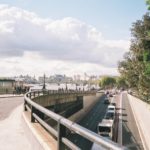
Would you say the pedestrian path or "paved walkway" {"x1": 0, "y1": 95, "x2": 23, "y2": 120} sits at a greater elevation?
the pedestrian path

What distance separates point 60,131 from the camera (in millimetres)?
5988

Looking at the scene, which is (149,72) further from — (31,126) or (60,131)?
(60,131)

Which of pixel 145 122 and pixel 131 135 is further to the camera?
pixel 131 135

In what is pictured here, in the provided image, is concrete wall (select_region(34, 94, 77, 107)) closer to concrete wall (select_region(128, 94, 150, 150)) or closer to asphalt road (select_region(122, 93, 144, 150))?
asphalt road (select_region(122, 93, 144, 150))

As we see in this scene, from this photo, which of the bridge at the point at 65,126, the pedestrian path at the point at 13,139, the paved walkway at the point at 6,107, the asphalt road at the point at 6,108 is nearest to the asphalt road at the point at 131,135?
the bridge at the point at 65,126

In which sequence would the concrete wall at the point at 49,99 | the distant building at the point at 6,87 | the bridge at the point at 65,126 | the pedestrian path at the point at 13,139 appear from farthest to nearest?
the distant building at the point at 6,87, the concrete wall at the point at 49,99, the pedestrian path at the point at 13,139, the bridge at the point at 65,126

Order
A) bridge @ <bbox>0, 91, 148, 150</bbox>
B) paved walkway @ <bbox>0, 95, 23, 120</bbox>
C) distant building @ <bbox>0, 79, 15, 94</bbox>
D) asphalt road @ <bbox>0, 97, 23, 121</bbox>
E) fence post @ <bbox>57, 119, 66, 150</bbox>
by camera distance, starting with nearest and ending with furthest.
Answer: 1. bridge @ <bbox>0, 91, 148, 150</bbox>
2. fence post @ <bbox>57, 119, 66, 150</bbox>
3. asphalt road @ <bbox>0, 97, 23, 121</bbox>
4. paved walkway @ <bbox>0, 95, 23, 120</bbox>
5. distant building @ <bbox>0, 79, 15, 94</bbox>

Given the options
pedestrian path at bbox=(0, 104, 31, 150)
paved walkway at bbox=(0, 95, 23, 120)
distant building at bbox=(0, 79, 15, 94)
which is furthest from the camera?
distant building at bbox=(0, 79, 15, 94)

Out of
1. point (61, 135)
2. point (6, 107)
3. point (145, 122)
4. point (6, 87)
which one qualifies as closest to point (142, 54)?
point (145, 122)

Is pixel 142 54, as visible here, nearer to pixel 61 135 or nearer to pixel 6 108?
pixel 6 108

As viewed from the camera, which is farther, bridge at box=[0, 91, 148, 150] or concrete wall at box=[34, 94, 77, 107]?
concrete wall at box=[34, 94, 77, 107]

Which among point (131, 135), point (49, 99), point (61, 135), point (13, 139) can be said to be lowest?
point (131, 135)

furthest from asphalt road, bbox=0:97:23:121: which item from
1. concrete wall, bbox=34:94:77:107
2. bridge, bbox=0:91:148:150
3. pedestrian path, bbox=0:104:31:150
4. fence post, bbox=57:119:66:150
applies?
fence post, bbox=57:119:66:150

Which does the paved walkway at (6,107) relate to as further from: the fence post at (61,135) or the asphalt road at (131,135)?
the asphalt road at (131,135)
